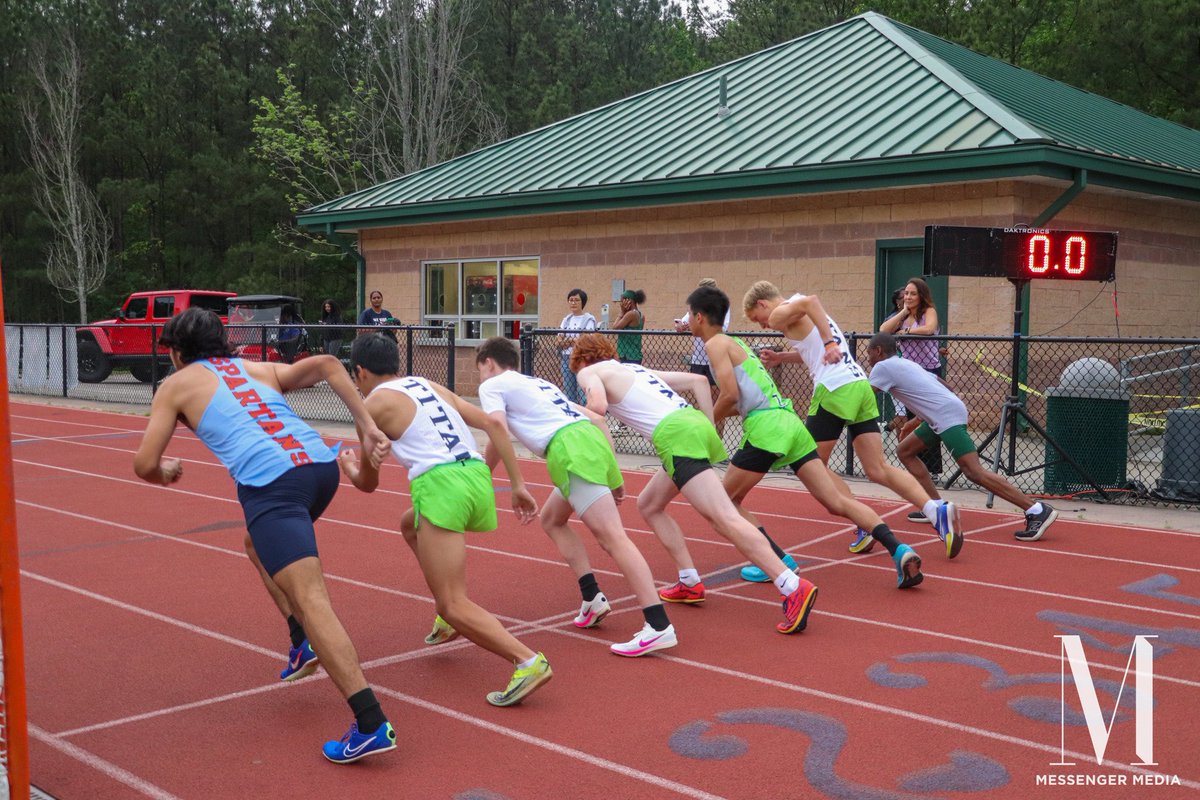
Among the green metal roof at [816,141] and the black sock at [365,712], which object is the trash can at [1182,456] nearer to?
the green metal roof at [816,141]

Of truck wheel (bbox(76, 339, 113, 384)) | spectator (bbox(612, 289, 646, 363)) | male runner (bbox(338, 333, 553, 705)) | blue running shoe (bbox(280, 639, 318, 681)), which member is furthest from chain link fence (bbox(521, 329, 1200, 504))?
truck wheel (bbox(76, 339, 113, 384))

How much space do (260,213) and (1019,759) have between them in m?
41.0

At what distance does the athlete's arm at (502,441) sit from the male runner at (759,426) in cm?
168

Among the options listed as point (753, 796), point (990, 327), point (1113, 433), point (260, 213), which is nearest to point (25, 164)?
point (260, 213)

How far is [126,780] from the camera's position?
13.7ft

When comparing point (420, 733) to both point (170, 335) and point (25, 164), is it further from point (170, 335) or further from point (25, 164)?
point (25, 164)

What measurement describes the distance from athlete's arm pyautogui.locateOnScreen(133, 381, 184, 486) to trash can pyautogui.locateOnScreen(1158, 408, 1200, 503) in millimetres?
8505

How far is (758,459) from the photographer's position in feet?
22.6

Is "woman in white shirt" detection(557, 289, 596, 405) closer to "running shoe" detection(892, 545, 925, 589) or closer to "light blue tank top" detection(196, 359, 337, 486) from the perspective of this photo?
"running shoe" detection(892, 545, 925, 589)

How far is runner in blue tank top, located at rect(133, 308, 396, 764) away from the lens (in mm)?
4305

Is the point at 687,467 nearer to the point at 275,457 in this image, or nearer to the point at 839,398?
the point at 839,398

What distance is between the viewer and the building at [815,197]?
14531 millimetres

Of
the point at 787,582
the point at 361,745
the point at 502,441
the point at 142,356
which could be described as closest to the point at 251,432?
the point at 502,441

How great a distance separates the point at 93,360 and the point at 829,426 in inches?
812
